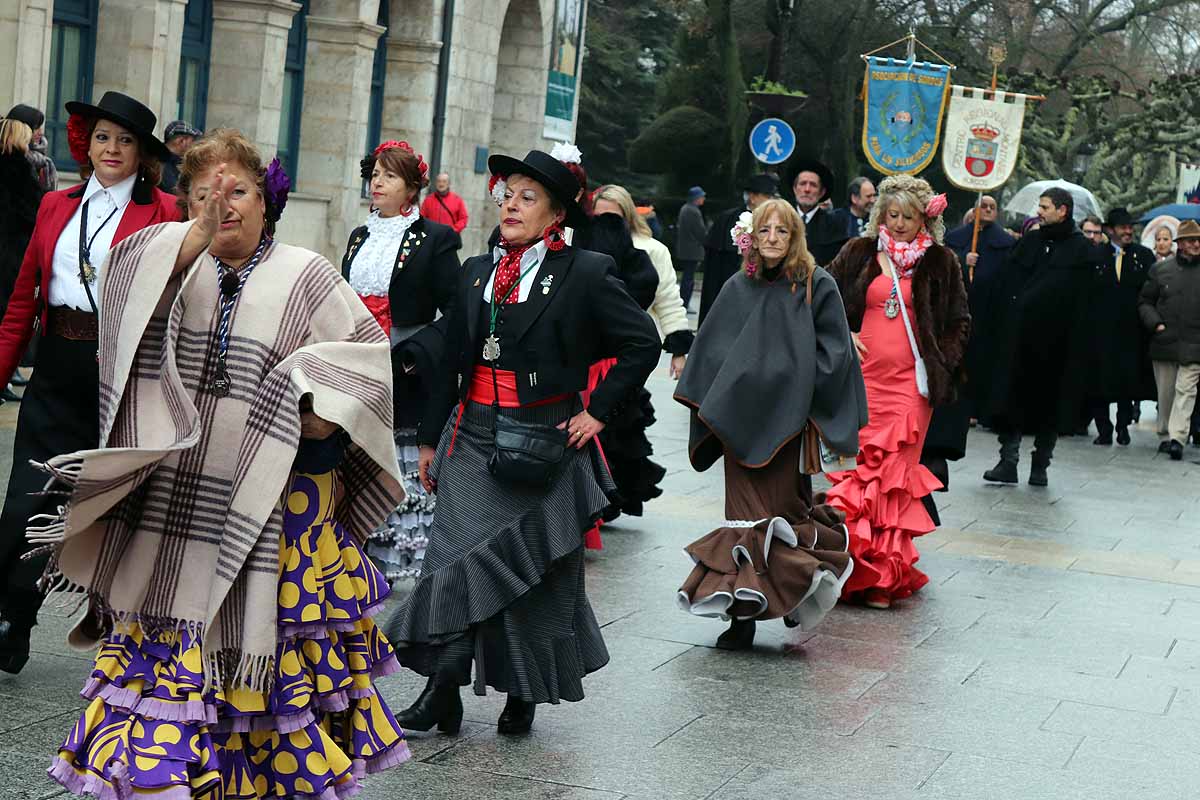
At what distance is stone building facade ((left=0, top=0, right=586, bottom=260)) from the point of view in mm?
16844

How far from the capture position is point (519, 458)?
5.64 m

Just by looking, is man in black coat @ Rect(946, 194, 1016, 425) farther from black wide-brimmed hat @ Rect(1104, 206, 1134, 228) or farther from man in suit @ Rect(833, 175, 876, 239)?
black wide-brimmed hat @ Rect(1104, 206, 1134, 228)

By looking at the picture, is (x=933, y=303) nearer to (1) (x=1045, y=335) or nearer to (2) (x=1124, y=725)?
(2) (x=1124, y=725)

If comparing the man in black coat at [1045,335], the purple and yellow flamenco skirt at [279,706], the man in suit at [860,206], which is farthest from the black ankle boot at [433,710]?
the man in suit at [860,206]

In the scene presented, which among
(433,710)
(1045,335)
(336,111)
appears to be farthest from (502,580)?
(336,111)

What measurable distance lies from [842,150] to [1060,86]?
533 centimetres

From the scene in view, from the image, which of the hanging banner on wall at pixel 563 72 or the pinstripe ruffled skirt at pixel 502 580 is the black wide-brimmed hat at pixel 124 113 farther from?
the hanging banner on wall at pixel 563 72

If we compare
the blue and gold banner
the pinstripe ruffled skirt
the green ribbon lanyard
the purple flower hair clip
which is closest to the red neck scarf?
the green ribbon lanyard

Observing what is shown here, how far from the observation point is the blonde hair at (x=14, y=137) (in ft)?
35.2

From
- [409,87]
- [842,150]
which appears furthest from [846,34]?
[409,87]

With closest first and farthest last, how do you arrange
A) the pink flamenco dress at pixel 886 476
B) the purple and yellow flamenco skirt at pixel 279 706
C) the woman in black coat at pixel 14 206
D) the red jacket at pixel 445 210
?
the purple and yellow flamenco skirt at pixel 279 706
the pink flamenco dress at pixel 886 476
the woman in black coat at pixel 14 206
the red jacket at pixel 445 210

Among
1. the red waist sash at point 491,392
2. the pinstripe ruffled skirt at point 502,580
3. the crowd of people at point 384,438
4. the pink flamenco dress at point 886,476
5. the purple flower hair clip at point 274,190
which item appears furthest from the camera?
the pink flamenco dress at point 886,476

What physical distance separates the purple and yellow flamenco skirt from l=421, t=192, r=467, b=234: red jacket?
13.4 m

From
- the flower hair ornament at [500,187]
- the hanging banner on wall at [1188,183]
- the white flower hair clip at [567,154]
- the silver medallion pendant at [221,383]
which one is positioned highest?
the hanging banner on wall at [1188,183]
